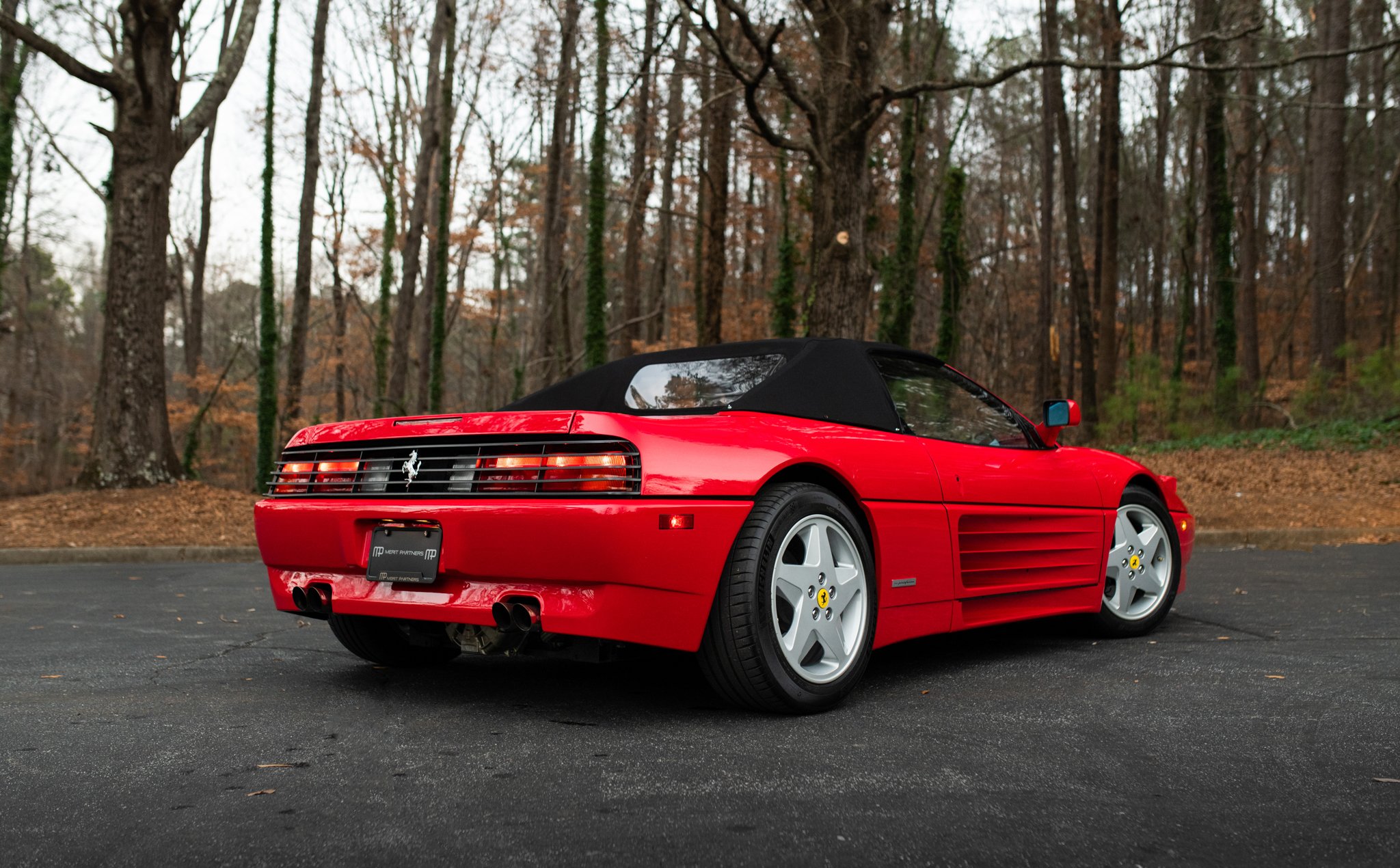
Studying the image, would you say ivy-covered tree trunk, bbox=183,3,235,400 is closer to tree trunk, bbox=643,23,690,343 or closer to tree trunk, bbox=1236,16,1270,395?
tree trunk, bbox=643,23,690,343

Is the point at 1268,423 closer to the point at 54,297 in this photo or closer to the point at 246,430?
the point at 246,430

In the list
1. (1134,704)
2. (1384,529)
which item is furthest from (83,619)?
(1384,529)

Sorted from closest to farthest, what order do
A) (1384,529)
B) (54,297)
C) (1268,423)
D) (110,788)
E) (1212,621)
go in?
1. (110,788)
2. (1212,621)
3. (1384,529)
4. (1268,423)
5. (54,297)

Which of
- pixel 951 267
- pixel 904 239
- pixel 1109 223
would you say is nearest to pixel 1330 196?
pixel 1109 223

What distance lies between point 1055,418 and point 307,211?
22.1 m

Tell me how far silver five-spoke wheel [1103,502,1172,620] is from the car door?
0.70 feet

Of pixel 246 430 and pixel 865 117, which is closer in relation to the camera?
pixel 865 117

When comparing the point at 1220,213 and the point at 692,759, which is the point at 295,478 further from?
the point at 1220,213

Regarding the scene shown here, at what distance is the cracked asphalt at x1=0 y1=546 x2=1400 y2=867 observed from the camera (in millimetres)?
2215

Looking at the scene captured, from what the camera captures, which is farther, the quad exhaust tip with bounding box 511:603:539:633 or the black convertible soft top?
the black convertible soft top

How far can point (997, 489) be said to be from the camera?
4340 mm

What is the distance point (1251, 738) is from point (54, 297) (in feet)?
143

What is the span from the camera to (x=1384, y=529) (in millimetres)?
9984

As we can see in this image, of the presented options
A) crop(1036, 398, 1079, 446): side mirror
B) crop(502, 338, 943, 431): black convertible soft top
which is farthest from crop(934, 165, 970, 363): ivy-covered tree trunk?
crop(502, 338, 943, 431): black convertible soft top
